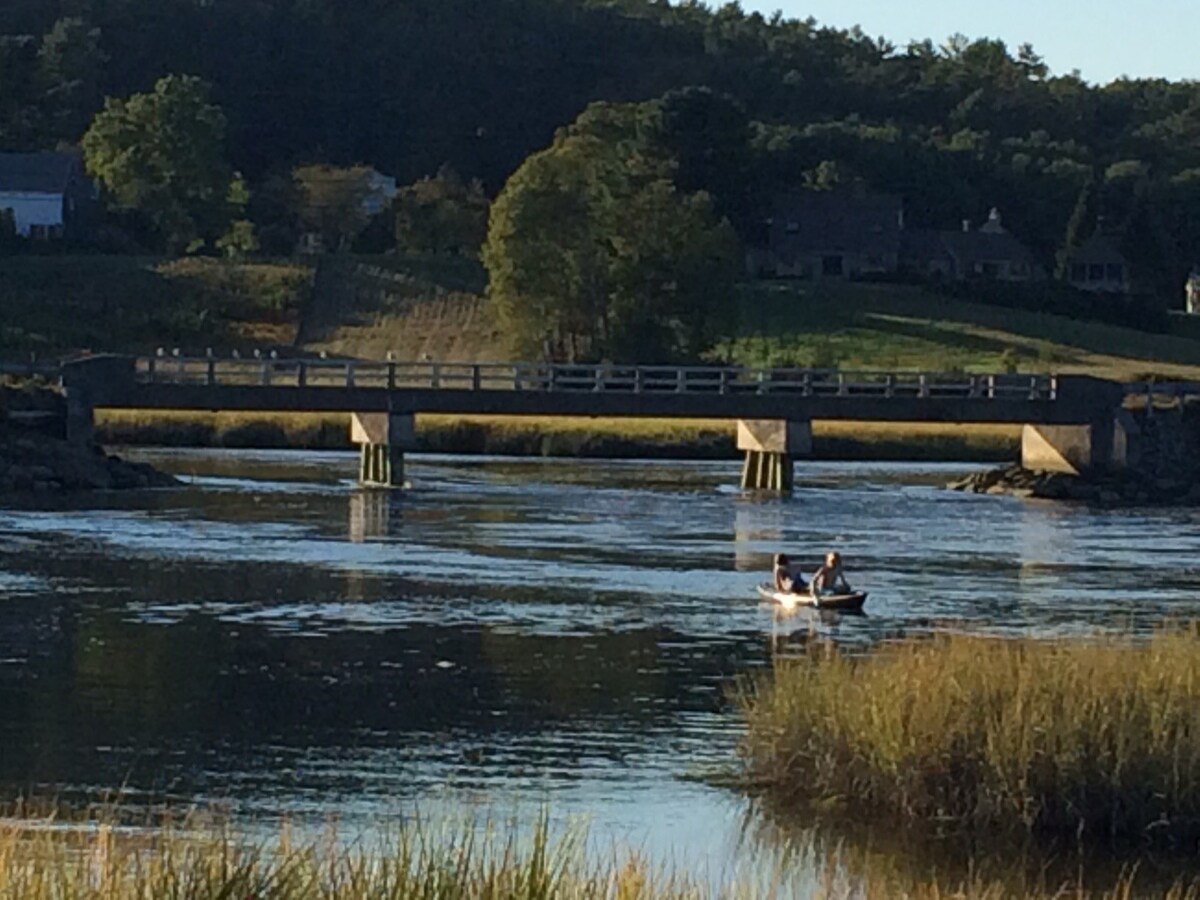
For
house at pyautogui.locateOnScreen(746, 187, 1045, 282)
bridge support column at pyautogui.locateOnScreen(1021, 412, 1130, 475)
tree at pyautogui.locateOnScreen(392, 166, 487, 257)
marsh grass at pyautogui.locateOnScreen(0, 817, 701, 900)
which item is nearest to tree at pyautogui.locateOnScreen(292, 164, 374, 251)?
tree at pyautogui.locateOnScreen(392, 166, 487, 257)

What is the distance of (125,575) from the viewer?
151 feet

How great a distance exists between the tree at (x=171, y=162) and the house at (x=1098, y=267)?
161 feet

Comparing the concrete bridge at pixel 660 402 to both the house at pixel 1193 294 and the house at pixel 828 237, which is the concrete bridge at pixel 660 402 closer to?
the house at pixel 828 237

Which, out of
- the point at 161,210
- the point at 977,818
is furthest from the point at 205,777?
the point at 161,210

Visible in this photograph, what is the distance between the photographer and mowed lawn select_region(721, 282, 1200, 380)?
11056cm

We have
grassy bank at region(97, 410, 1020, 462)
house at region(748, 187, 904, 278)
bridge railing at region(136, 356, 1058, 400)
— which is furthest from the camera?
house at region(748, 187, 904, 278)

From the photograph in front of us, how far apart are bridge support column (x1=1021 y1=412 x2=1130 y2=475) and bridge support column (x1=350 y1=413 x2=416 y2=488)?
748 inches

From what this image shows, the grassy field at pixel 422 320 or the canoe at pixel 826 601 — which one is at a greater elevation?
the grassy field at pixel 422 320

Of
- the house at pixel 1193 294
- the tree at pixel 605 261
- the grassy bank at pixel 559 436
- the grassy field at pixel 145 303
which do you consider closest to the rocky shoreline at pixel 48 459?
→ the grassy bank at pixel 559 436

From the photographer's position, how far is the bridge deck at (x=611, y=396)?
70.6 meters

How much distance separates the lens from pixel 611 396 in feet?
240

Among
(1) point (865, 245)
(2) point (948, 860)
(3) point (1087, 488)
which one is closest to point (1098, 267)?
(1) point (865, 245)

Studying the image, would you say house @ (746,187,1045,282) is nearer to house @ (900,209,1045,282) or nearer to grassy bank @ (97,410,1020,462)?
house @ (900,209,1045,282)

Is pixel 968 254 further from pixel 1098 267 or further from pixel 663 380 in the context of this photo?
pixel 663 380
